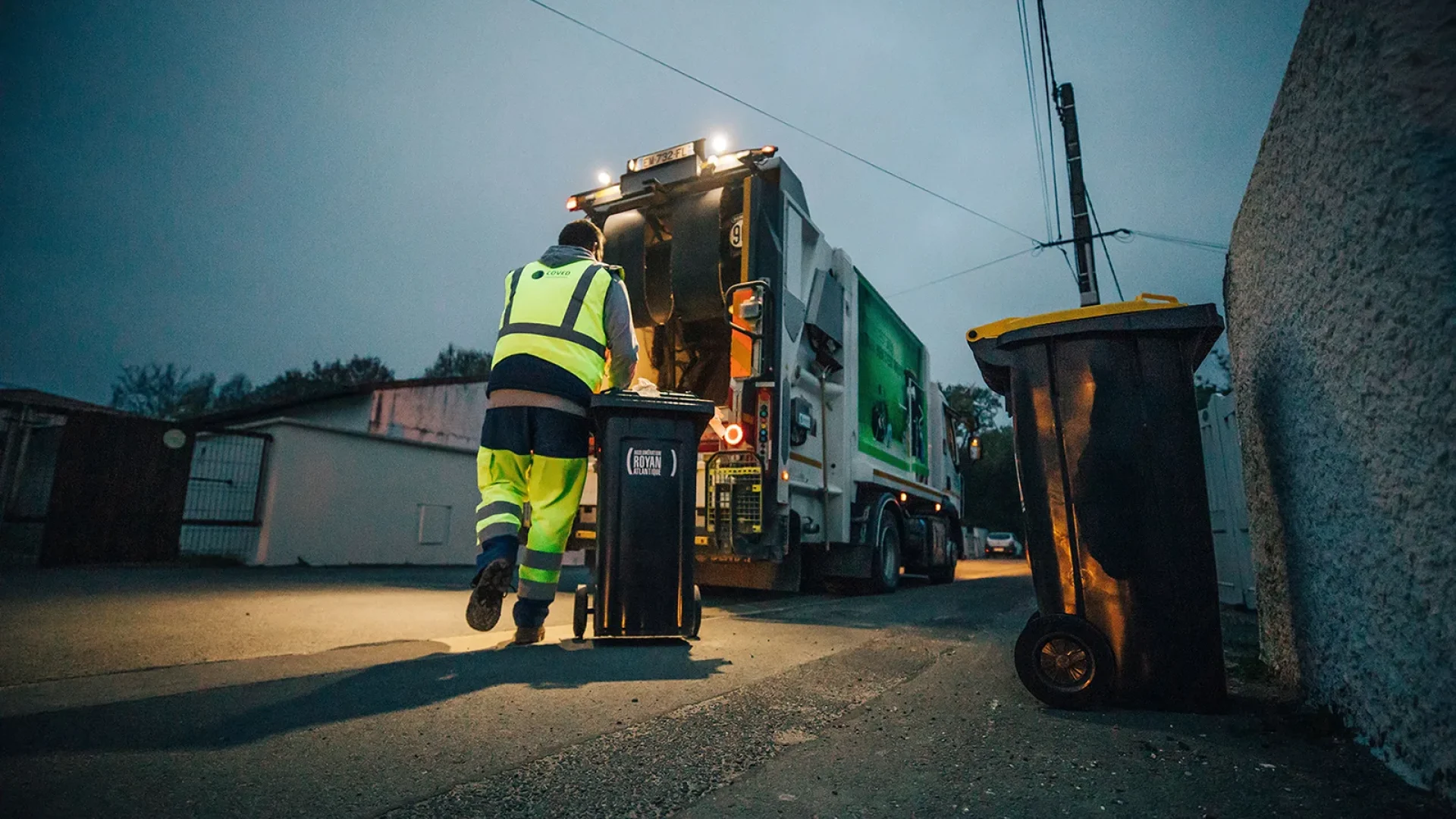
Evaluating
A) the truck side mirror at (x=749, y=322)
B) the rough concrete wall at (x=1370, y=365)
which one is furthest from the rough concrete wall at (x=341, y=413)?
the rough concrete wall at (x=1370, y=365)

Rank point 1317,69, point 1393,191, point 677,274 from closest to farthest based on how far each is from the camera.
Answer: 1. point 1393,191
2. point 1317,69
3. point 677,274

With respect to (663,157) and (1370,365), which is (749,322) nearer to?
(663,157)

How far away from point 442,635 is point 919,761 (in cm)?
293

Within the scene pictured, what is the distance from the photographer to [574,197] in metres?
6.59

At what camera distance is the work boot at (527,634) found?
130 inches

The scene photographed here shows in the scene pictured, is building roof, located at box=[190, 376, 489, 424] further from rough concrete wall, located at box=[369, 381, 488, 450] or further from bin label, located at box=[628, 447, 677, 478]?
bin label, located at box=[628, 447, 677, 478]

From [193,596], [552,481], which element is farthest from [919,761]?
[193,596]

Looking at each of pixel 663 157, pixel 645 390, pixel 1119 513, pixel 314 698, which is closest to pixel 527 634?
pixel 314 698

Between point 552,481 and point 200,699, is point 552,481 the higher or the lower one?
the higher one

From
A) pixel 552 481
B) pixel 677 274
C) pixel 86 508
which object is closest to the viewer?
pixel 552 481

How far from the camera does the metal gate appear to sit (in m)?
10.1

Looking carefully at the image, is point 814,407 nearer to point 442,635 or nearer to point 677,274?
point 677,274

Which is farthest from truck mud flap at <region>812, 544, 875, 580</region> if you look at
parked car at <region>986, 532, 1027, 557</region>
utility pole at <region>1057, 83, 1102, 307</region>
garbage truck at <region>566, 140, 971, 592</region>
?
parked car at <region>986, 532, 1027, 557</region>

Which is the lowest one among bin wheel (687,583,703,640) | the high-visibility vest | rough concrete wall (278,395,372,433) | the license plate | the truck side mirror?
bin wheel (687,583,703,640)
